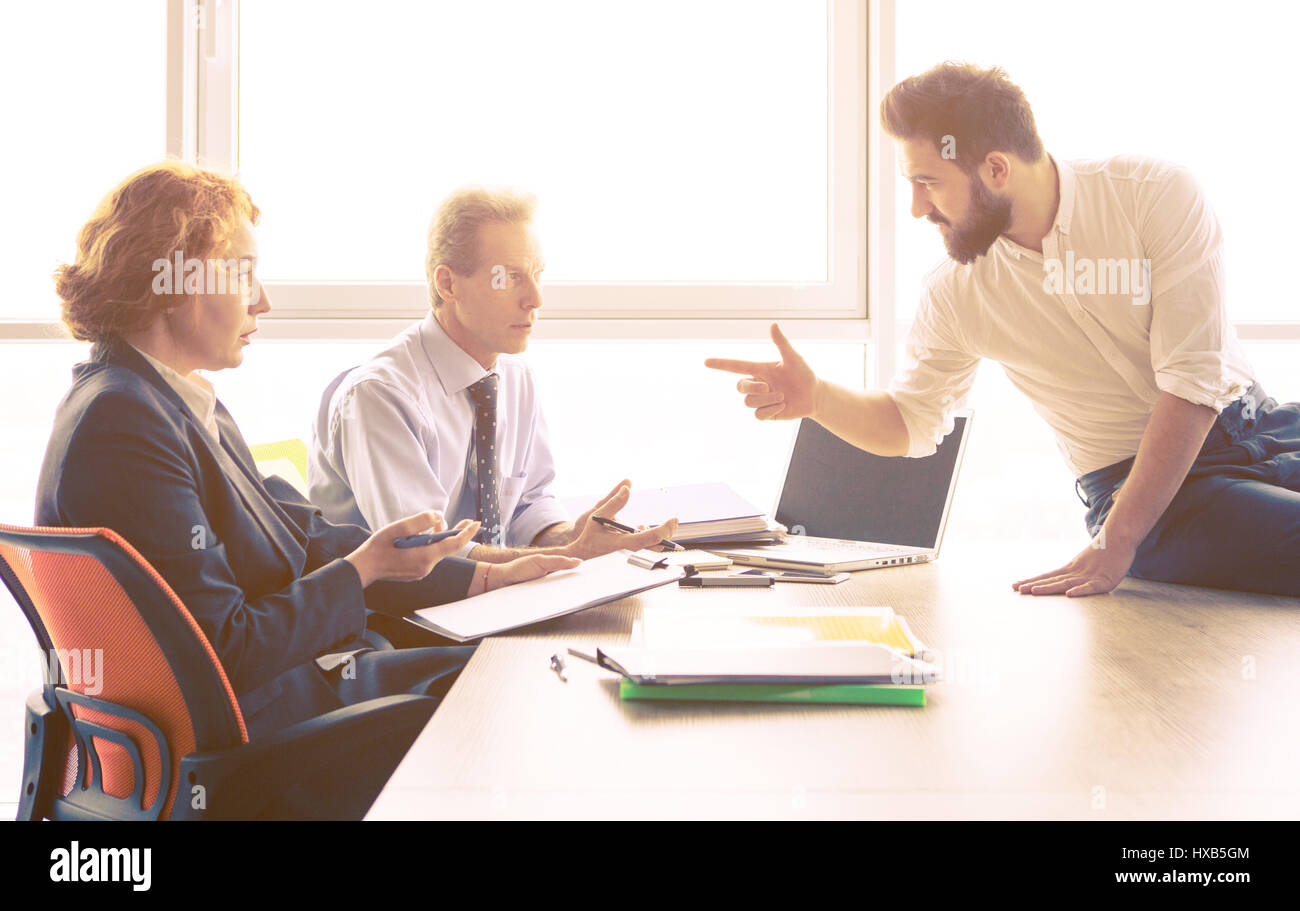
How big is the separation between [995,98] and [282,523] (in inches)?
58.5

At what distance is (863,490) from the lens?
2201 millimetres

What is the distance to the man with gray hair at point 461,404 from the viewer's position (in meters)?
1.89

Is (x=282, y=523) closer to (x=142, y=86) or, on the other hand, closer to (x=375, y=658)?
(x=375, y=658)

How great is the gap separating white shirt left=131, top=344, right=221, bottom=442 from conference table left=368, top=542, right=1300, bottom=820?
21.2 inches

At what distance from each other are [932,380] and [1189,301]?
526mm

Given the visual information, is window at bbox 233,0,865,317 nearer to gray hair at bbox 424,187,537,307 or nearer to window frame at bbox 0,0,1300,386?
window frame at bbox 0,0,1300,386

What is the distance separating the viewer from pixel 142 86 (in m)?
2.78

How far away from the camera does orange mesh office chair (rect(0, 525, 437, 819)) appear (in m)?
1.03

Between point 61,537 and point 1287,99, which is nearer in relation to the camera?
point 61,537

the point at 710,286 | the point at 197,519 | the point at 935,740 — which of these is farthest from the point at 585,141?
the point at 935,740

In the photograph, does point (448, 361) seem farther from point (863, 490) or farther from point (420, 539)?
point (863, 490)
